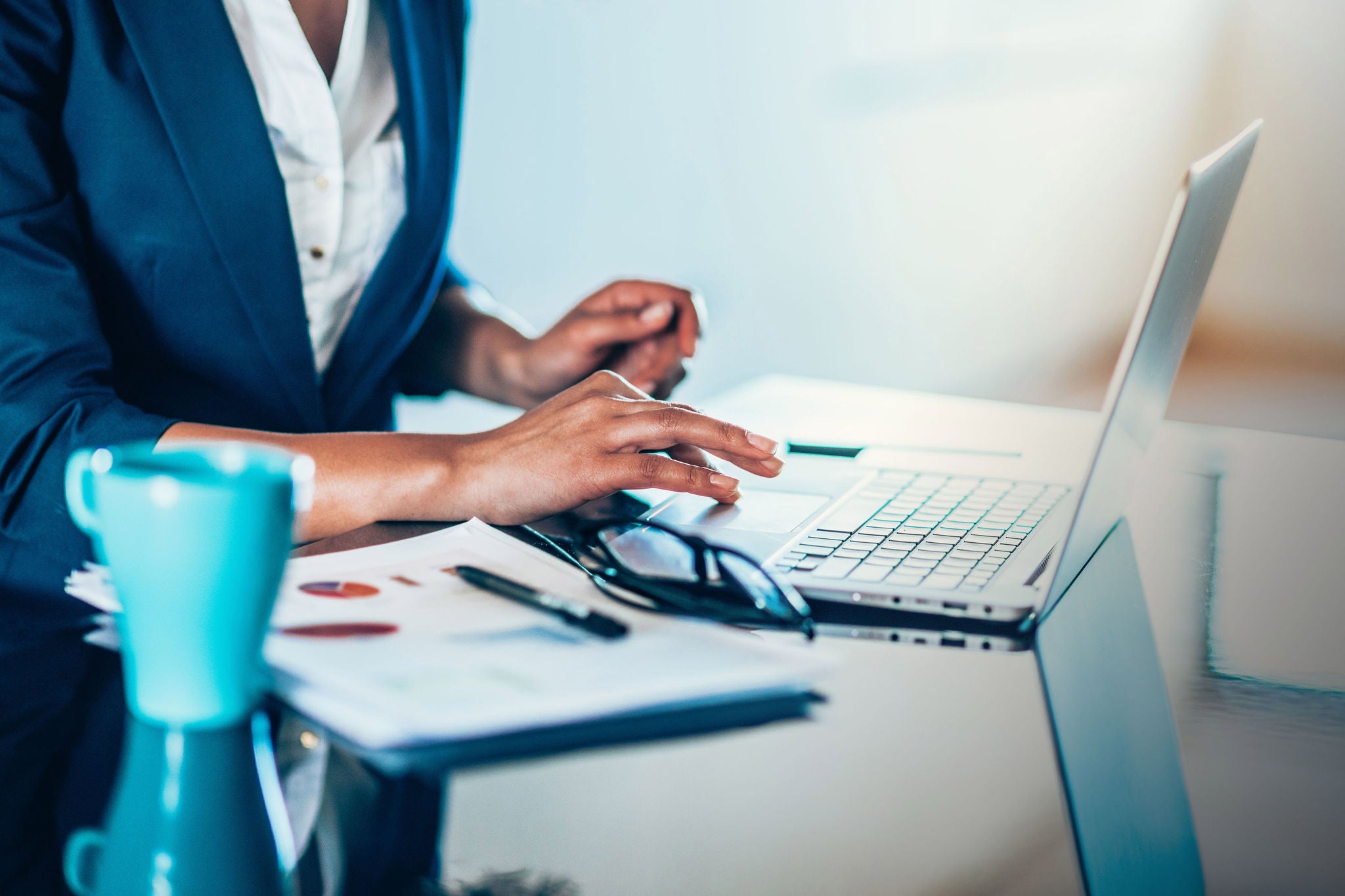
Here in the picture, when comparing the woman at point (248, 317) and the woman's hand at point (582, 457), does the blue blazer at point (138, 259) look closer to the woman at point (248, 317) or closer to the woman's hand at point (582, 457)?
the woman at point (248, 317)

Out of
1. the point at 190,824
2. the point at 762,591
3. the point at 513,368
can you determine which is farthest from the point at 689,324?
the point at 190,824

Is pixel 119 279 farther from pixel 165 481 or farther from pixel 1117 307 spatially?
pixel 1117 307

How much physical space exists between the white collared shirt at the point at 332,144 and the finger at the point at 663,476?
0.45 meters

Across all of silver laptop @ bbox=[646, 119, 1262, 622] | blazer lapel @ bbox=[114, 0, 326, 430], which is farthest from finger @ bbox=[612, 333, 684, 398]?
blazer lapel @ bbox=[114, 0, 326, 430]

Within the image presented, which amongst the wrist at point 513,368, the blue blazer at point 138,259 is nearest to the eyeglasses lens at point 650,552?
the blue blazer at point 138,259

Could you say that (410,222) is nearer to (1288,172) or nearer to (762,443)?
(762,443)

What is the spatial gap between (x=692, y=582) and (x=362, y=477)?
267mm

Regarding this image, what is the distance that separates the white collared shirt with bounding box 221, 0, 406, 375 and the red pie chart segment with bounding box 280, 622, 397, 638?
1.89ft

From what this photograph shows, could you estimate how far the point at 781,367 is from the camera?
388 centimetres

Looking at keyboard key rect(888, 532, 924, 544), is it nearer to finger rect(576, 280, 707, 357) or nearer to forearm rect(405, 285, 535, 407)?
finger rect(576, 280, 707, 357)

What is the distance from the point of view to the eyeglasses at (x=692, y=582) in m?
0.62

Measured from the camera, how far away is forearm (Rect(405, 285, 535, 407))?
1320 mm

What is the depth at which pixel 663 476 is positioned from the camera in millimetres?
800

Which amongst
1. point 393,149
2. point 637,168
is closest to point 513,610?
point 393,149
